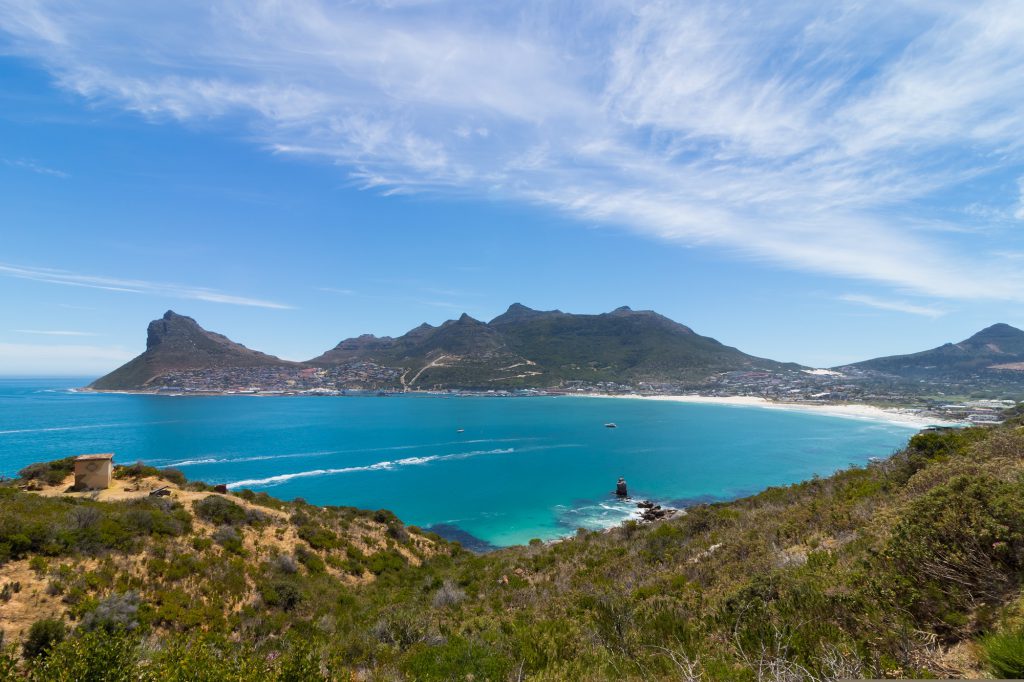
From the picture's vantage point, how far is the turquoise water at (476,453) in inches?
1652

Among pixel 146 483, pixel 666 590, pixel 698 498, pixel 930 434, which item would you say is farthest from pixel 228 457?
pixel 930 434

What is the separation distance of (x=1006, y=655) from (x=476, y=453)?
64996 mm

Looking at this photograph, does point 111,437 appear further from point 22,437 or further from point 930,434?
point 930,434

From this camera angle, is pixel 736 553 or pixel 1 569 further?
pixel 736 553

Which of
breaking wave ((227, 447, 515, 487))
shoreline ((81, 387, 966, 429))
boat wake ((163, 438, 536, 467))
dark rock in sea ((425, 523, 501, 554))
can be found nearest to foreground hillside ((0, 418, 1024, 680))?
dark rock in sea ((425, 523, 501, 554))

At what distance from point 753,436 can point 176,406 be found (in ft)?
497

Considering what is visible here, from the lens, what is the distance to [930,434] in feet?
62.7

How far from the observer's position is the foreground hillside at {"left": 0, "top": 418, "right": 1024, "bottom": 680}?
217 inches

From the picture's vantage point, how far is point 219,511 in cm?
1925

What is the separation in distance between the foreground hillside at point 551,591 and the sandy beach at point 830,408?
4255 inches

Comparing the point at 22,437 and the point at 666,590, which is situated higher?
the point at 666,590

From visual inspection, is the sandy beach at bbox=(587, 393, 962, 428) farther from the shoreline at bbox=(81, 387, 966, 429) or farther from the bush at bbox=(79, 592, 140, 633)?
the bush at bbox=(79, 592, 140, 633)

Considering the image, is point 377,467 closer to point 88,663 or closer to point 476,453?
point 476,453

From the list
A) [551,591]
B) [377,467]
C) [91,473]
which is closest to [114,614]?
[551,591]
